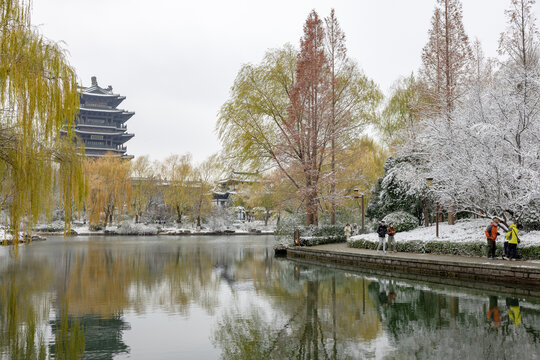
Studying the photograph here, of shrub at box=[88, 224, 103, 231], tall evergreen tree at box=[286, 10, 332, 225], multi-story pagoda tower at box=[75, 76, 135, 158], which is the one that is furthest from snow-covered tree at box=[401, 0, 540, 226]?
multi-story pagoda tower at box=[75, 76, 135, 158]

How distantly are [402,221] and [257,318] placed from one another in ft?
52.9

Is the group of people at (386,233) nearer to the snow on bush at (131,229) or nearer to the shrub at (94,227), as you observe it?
the snow on bush at (131,229)

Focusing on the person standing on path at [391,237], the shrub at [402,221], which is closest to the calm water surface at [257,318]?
the person standing on path at [391,237]

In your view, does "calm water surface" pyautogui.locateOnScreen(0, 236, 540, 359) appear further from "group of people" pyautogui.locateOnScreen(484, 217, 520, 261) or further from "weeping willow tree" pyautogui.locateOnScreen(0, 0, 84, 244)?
"group of people" pyautogui.locateOnScreen(484, 217, 520, 261)

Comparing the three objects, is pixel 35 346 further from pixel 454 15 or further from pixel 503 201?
pixel 454 15

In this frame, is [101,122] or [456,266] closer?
[456,266]

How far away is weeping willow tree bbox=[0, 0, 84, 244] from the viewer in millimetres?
8531

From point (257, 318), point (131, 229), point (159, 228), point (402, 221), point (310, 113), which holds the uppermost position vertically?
point (310, 113)

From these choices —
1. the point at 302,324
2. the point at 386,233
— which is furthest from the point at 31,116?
the point at 386,233

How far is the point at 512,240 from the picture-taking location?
47.6 feet

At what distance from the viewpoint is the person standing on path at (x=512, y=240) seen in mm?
14320

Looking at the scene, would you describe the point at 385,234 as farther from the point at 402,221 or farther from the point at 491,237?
the point at 491,237

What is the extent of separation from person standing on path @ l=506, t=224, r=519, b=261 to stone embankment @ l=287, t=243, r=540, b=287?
0.42 metres

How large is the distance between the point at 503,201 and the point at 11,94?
15.6 meters
